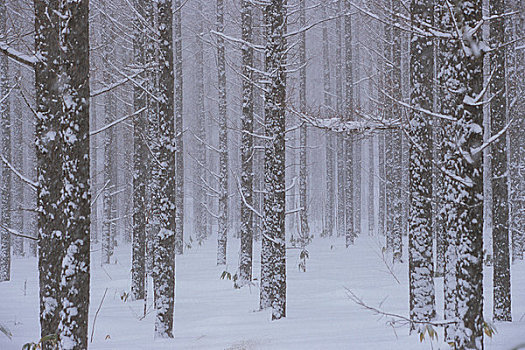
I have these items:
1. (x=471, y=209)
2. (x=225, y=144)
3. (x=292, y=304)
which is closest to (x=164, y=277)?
(x=292, y=304)

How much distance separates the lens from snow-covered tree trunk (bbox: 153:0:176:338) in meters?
8.20

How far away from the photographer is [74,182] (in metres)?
5.36

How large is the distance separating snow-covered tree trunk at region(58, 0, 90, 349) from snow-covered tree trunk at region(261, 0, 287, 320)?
4.23 m

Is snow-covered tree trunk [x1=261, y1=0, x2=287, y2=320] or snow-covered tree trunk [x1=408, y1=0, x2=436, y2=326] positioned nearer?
snow-covered tree trunk [x1=408, y1=0, x2=436, y2=326]

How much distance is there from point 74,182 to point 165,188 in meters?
2.89

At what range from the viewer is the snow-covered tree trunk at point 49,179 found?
5.44 metres

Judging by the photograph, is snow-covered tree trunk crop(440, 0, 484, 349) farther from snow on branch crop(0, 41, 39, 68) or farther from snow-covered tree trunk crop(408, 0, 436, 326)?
snow on branch crop(0, 41, 39, 68)

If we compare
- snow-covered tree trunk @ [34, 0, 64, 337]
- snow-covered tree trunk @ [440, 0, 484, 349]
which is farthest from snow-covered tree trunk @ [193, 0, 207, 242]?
snow-covered tree trunk @ [440, 0, 484, 349]

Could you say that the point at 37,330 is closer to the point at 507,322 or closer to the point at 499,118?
the point at 507,322

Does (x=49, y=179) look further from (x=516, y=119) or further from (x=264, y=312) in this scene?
(x=516, y=119)

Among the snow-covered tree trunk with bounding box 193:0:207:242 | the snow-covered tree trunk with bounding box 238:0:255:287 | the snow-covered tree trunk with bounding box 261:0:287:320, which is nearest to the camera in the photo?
the snow-covered tree trunk with bounding box 261:0:287:320

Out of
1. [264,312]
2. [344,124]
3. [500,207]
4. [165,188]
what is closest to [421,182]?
[344,124]

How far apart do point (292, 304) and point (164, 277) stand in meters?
3.70

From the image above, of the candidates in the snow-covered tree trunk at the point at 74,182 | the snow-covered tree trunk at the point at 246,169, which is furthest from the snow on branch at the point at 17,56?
the snow-covered tree trunk at the point at 246,169
